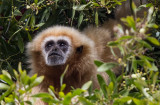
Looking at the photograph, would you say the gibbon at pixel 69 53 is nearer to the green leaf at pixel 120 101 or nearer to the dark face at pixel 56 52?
the dark face at pixel 56 52

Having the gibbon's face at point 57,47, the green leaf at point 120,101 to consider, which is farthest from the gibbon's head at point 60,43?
the green leaf at point 120,101

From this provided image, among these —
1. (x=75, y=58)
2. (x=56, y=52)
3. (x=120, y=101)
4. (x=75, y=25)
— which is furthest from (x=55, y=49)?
(x=120, y=101)

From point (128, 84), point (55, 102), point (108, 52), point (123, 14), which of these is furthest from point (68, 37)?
point (55, 102)

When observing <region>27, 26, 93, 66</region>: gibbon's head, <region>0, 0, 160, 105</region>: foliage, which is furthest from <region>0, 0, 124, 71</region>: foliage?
<region>27, 26, 93, 66</region>: gibbon's head

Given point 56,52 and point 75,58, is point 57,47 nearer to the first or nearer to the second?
A: point 56,52

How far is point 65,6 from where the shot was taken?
16.1 feet

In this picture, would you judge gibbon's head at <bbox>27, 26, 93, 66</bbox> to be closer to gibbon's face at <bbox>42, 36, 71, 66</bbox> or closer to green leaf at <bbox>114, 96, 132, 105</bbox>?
gibbon's face at <bbox>42, 36, 71, 66</bbox>

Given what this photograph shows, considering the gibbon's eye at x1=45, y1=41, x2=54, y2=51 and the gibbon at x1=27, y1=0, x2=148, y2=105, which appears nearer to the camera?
the gibbon at x1=27, y1=0, x2=148, y2=105

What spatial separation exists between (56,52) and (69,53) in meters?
0.27

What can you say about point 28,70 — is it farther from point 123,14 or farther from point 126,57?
point 126,57

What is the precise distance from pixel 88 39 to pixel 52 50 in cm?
69

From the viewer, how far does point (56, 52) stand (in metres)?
4.82

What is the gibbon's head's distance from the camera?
4984 millimetres

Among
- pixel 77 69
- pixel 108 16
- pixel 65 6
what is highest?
pixel 65 6
